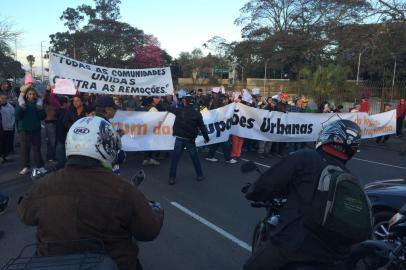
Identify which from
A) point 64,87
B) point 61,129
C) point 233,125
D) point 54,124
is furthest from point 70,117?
point 233,125

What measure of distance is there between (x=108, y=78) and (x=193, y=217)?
6.16m

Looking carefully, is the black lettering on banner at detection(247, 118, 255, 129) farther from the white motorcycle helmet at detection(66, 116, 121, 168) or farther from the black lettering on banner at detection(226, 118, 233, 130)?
the white motorcycle helmet at detection(66, 116, 121, 168)

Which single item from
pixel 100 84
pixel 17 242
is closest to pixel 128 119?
pixel 100 84

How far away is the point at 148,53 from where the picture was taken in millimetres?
57406

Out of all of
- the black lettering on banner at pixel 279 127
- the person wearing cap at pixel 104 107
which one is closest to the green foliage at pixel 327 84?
the black lettering on banner at pixel 279 127

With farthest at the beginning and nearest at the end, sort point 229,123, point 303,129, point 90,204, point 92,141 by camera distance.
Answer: point 303,129
point 229,123
point 92,141
point 90,204

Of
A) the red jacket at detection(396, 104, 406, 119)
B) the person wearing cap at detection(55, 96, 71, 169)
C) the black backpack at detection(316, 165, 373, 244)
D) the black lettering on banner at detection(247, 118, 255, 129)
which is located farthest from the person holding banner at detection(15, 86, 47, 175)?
the red jacket at detection(396, 104, 406, 119)

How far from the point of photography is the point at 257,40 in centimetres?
5472

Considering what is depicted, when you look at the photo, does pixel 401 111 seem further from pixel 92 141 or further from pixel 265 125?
pixel 92 141

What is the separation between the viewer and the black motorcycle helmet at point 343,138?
274cm

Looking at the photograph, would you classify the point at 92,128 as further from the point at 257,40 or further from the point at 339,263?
the point at 257,40

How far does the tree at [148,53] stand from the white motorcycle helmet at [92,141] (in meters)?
54.3

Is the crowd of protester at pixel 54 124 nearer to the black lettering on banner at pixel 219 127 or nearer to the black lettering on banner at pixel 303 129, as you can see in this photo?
the black lettering on banner at pixel 219 127

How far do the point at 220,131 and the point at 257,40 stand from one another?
45.4 meters
